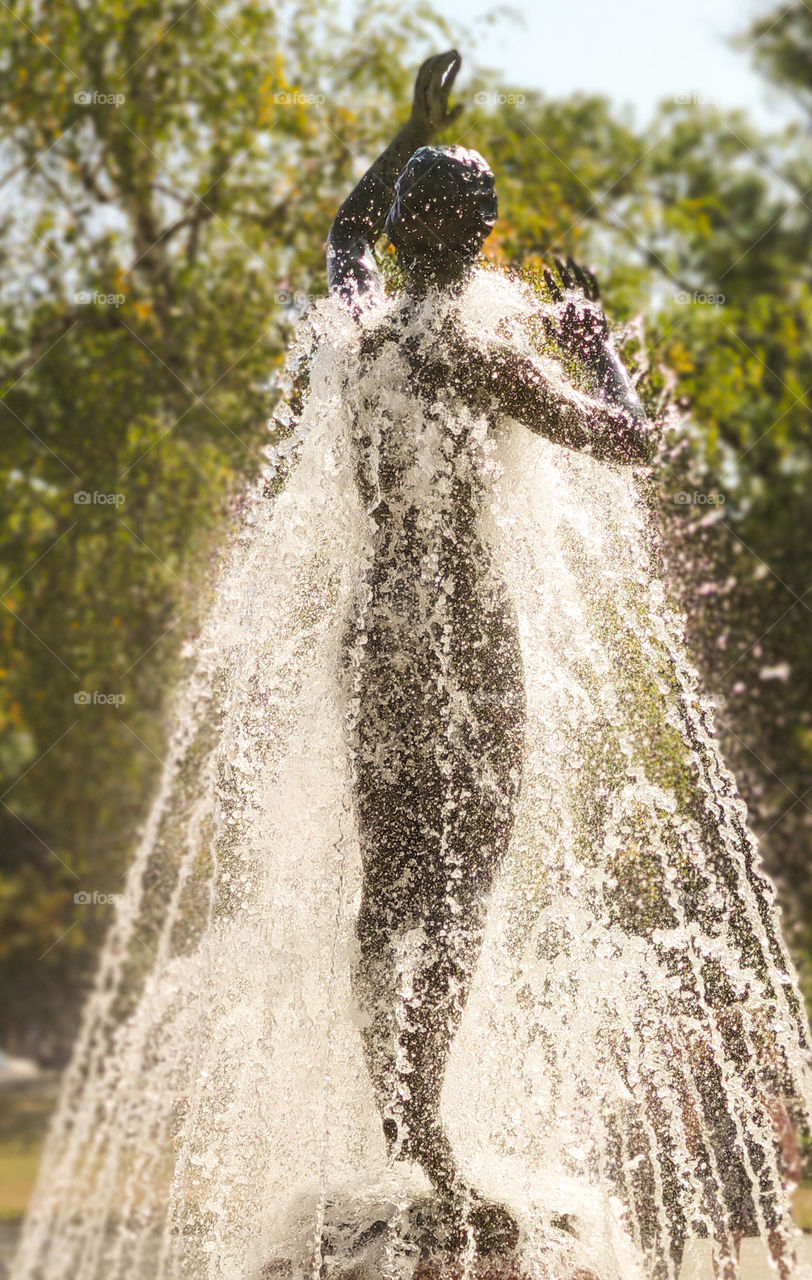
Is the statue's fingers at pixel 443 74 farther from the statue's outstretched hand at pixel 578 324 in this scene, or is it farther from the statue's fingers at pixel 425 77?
the statue's outstretched hand at pixel 578 324

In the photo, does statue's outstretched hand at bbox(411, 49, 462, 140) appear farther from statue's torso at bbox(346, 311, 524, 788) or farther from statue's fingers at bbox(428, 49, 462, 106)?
statue's torso at bbox(346, 311, 524, 788)

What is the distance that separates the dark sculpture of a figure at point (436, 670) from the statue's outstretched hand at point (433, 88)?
1.81ft

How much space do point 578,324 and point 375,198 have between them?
2.41 feet

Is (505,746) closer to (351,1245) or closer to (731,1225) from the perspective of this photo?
(351,1245)

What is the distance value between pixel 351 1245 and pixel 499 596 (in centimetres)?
132

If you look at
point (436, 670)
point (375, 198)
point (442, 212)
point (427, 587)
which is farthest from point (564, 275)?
point (436, 670)

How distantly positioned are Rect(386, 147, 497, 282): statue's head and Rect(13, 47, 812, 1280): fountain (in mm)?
91

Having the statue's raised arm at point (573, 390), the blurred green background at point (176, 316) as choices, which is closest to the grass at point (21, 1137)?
the blurred green background at point (176, 316)

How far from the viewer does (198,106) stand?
9484 millimetres

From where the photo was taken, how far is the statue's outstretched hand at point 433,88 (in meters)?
3.38

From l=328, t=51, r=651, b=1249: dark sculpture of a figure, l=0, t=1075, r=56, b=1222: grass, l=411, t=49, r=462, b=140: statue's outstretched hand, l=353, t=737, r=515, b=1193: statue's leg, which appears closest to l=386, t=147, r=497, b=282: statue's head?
l=328, t=51, r=651, b=1249: dark sculpture of a figure

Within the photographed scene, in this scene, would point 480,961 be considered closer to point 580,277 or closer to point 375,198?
point 580,277

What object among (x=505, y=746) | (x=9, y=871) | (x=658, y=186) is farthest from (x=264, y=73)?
(x=9, y=871)

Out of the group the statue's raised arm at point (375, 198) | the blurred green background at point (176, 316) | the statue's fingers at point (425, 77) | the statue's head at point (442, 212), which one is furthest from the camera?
the blurred green background at point (176, 316)
